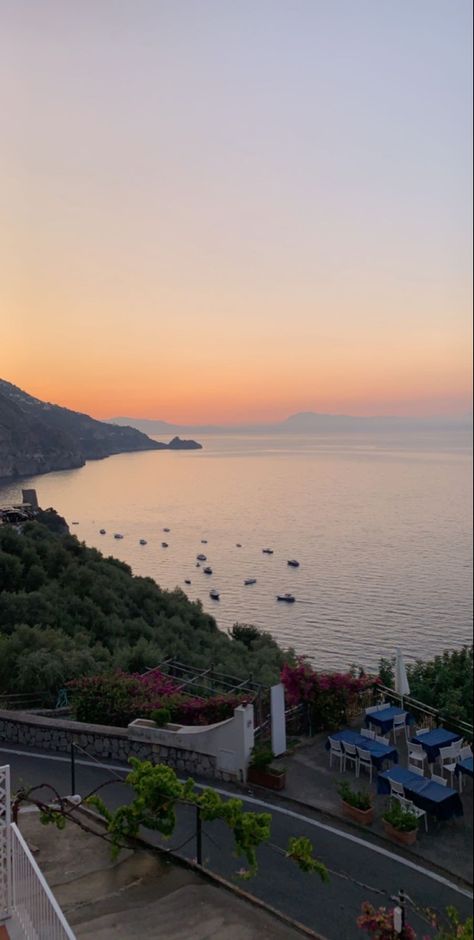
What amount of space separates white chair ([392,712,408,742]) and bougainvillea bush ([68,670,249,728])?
2.06m

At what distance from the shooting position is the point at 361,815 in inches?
256

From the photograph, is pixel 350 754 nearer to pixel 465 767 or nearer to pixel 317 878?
pixel 465 767

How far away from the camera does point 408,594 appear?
3334 centimetres

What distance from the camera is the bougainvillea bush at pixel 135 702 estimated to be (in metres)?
7.82

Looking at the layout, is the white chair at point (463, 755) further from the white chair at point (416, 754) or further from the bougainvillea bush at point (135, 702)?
the bougainvillea bush at point (135, 702)

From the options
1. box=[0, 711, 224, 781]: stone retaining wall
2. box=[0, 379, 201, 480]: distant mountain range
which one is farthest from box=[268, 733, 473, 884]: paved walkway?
box=[0, 379, 201, 480]: distant mountain range

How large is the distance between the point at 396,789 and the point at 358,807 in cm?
50

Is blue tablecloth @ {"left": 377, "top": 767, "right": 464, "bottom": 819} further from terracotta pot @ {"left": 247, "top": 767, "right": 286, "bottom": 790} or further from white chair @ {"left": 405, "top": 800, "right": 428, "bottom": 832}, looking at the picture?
terracotta pot @ {"left": 247, "top": 767, "right": 286, "bottom": 790}

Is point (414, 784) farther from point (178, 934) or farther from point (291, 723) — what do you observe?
point (178, 934)

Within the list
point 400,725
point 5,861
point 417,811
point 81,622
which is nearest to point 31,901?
point 5,861

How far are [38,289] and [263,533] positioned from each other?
38.0 metres

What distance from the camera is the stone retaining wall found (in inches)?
290

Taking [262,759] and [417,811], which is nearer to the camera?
[417,811]

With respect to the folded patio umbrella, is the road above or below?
below
